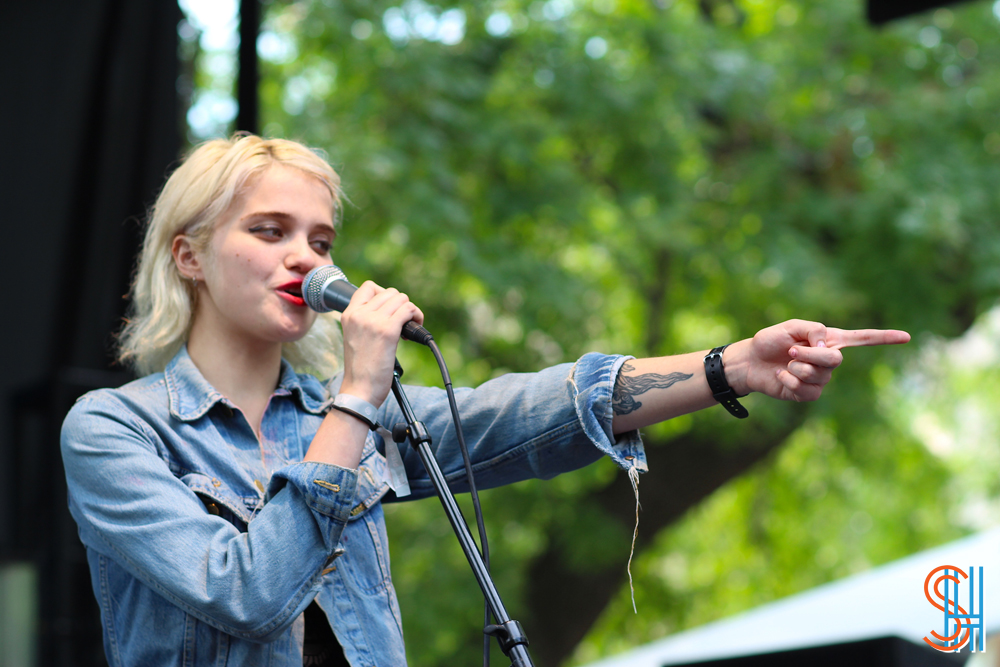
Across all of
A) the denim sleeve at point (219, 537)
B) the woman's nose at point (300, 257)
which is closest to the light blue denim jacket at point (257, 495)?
the denim sleeve at point (219, 537)

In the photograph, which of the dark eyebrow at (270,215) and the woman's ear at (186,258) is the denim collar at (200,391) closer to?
the woman's ear at (186,258)

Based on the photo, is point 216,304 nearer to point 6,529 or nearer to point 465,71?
point 6,529

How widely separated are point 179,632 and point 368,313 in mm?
505

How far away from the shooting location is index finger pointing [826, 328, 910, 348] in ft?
3.58

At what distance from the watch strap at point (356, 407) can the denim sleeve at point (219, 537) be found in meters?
0.07

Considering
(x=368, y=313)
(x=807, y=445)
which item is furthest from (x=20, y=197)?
(x=807, y=445)

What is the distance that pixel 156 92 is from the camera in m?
2.52

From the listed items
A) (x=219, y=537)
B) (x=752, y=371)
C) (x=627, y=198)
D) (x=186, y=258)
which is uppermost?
(x=627, y=198)

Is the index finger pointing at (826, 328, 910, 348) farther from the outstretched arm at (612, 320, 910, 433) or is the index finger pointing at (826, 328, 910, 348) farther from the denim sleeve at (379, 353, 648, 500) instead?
the denim sleeve at (379, 353, 648, 500)

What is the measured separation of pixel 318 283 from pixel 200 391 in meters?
0.29

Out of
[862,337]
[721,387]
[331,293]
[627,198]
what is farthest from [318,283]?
[627,198]

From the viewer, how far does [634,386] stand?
130 cm

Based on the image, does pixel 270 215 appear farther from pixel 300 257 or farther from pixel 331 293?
pixel 331 293

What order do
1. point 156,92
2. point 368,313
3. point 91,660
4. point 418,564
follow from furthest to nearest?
point 418,564 → point 156,92 → point 91,660 → point 368,313
